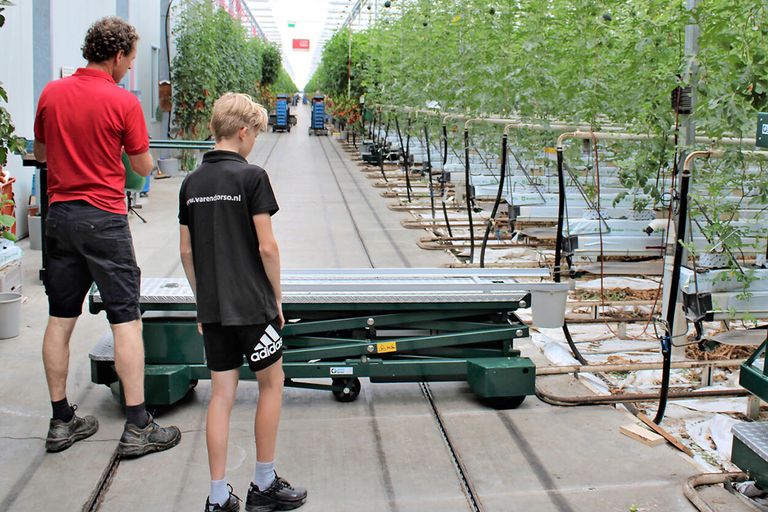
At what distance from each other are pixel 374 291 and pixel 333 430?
70 centimetres

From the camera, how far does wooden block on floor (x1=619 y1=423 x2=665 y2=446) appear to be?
3.99 metres

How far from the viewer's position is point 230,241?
3.06 meters

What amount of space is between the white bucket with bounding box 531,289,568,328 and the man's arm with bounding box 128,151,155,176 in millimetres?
1910

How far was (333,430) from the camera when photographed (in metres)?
4.11

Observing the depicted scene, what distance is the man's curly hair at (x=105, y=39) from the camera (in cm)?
375

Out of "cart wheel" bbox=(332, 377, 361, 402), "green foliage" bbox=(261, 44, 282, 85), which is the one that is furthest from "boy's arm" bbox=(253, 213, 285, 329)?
"green foliage" bbox=(261, 44, 282, 85)

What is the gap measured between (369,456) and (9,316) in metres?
2.82

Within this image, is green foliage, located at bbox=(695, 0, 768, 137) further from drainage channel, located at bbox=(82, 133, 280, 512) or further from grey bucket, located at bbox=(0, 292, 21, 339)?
grey bucket, located at bbox=(0, 292, 21, 339)

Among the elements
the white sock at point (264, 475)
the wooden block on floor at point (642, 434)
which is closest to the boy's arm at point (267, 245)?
the white sock at point (264, 475)

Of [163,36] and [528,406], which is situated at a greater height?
[163,36]

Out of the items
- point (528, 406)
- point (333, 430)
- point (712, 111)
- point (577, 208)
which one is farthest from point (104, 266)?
point (577, 208)

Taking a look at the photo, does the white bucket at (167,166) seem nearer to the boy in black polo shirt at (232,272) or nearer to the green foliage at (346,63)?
the green foliage at (346,63)

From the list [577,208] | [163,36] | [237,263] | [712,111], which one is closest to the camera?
[237,263]

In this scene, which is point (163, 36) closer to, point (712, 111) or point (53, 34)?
point (53, 34)
